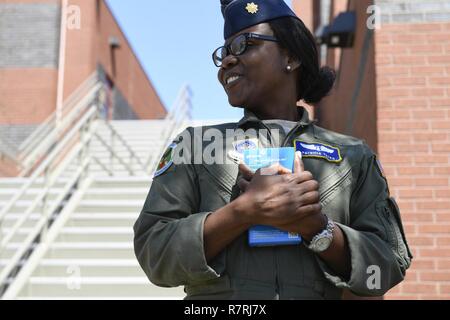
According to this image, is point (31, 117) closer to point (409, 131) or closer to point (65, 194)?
point (65, 194)

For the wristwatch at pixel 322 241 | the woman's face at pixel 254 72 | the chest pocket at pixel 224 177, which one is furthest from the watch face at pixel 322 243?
the woman's face at pixel 254 72

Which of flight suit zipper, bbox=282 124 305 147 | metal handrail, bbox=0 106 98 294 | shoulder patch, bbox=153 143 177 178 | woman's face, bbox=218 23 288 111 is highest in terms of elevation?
woman's face, bbox=218 23 288 111

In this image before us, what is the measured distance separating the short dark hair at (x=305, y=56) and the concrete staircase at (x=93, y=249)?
3577 mm

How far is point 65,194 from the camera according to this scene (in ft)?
24.8

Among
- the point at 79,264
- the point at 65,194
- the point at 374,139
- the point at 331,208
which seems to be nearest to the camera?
the point at 331,208

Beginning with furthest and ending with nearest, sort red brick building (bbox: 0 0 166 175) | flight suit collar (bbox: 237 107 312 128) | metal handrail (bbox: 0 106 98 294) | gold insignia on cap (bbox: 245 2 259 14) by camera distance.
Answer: red brick building (bbox: 0 0 166 175) < metal handrail (bbox: 0 106 98 294) < gold insignia on cap (bbox: 245 2 259 14) < flight suit collar (bbox: 237 107 312 128)

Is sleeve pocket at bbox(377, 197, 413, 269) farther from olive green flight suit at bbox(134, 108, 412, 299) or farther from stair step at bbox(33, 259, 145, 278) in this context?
stair step at bbox(33, 259, 145, 278)

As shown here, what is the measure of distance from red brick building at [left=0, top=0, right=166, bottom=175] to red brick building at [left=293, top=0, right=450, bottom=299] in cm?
1294

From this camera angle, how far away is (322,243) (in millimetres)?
1759

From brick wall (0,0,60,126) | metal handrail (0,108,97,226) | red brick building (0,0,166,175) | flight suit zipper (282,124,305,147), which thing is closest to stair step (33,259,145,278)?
metal handrail (0,108,97,226)

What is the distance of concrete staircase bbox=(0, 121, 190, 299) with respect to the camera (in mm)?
5906

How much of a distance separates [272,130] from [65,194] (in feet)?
19.4

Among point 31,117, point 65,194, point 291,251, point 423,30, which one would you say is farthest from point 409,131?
point 31,117

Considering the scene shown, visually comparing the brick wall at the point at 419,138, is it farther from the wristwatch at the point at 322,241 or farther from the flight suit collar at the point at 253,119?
the wristwatch at the point at 322,241
